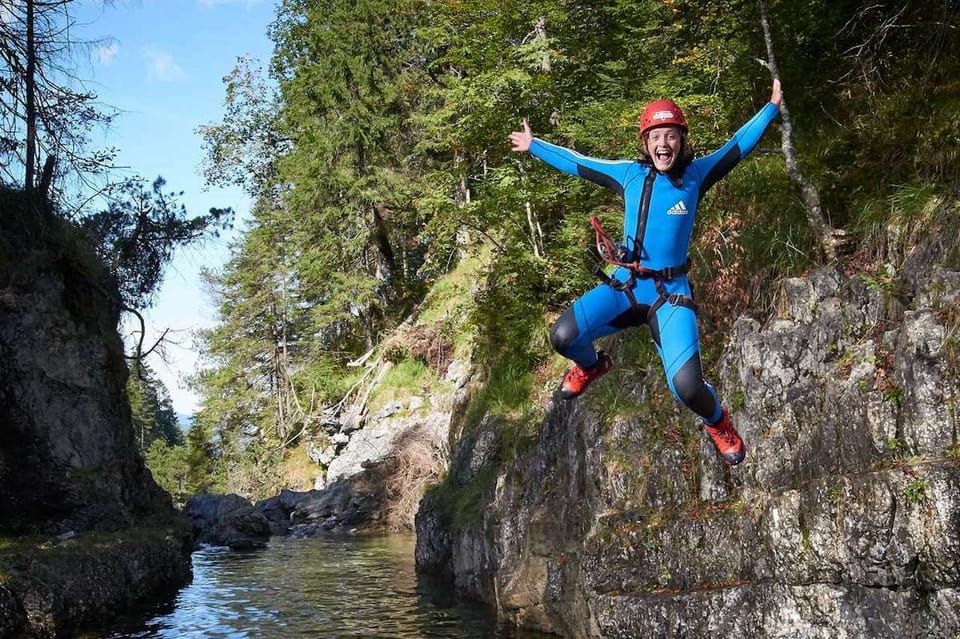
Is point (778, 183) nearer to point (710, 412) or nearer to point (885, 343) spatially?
point (885, 343)

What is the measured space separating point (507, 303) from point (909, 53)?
9.55 m

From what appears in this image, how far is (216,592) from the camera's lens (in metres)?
16.2

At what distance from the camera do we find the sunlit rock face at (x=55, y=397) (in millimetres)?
13617

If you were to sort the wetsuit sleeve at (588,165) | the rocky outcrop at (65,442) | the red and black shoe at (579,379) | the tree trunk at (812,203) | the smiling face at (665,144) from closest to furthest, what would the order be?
the smiling face at (665,144) < the wetsuit sleeve at (588,165) < the red and black shoe at (579,379) < the tree trunk at (812,203) < the rocky outcrop at (65,442)

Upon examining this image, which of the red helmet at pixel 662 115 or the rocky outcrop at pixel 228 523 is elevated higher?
the red helmet at pixel 662 115

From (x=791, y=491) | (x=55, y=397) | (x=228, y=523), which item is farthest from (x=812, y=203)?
(x=228, y=523)

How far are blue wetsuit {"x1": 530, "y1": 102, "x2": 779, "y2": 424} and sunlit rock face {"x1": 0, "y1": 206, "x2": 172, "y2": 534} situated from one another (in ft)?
37.7

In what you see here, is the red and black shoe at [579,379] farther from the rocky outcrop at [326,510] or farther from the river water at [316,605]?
the rocky outcrop at [326,510]

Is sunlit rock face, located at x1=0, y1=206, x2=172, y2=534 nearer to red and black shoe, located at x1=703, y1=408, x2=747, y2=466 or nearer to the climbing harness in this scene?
the climbing harness

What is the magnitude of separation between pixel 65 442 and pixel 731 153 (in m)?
13.0

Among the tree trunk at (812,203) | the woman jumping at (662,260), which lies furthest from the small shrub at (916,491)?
the tree trunk at (812,203)

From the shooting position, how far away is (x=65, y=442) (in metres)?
14.4

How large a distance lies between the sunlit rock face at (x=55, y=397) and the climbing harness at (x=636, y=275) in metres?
11.8

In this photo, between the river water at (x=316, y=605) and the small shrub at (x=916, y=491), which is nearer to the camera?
the small shrub at (x=916, y=491)
